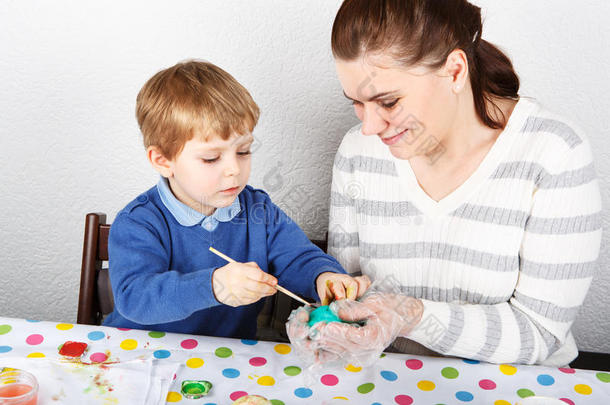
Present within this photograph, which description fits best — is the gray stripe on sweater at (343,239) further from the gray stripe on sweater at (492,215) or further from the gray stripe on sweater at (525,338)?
the gray stripe on sweater at (525,338)

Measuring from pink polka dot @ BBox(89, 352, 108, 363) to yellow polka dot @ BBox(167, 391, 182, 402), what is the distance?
0.16 metres

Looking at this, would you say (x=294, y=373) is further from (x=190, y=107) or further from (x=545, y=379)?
(x=190, y=107)

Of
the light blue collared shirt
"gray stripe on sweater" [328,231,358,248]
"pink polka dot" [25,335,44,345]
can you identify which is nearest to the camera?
"pink polka dot" [25,335,44,345]

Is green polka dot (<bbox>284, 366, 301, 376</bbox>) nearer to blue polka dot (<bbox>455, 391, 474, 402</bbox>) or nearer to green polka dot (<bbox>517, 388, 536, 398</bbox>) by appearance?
blue polka dot (<bbox>455, 391, 474, 402</bbox>)

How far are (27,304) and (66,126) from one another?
24.8 inches

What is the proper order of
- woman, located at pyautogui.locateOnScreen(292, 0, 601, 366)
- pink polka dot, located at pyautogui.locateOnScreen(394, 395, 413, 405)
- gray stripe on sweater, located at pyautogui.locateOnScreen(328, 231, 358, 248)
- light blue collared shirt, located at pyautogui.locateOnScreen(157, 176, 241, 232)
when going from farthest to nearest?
gray stripe on sweater, located at pyautogui.locateOnScreen(328, 231, 358, 248) → light blue collared shirt, located at pyautogui.locateOnScreen(157, 176, 241, 232) → woman, located at pyautogui.locateOnScreen(292, 0, 601, 366) → pink polka dot, located at pyautogui.locateOnScreen(394, 395, 413, 405)

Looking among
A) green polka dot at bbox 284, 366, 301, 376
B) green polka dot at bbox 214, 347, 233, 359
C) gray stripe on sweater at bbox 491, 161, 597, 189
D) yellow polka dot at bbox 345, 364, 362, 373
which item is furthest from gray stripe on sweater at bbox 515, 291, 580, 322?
green polka dot at bbox 214, 347, 233, 359

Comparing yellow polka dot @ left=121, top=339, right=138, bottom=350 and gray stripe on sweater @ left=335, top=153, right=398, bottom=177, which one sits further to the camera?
gray stripe on sweater @ left=335, top=153, right=398, bottom=177

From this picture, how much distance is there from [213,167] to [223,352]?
398mm

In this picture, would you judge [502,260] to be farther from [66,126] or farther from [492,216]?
[66,126]

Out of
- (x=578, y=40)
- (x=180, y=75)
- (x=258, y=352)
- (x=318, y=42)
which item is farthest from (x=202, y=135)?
(x=578, y=40)

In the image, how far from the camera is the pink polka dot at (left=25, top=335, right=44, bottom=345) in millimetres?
1128

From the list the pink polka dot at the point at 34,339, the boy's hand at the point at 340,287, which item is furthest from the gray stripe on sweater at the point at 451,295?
the pink polka dot at the point at 34,339

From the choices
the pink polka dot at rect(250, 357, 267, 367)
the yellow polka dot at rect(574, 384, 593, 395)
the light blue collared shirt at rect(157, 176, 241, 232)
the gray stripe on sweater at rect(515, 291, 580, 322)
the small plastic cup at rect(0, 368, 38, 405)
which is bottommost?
the pink polka dot at rect(250, 357, 267, 367)
